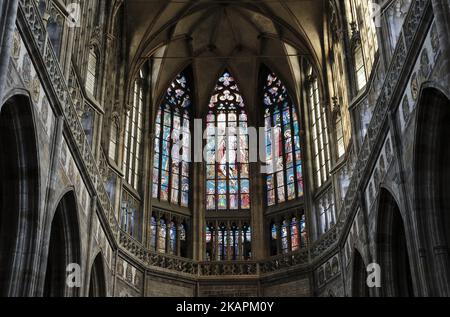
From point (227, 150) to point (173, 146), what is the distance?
9.78 feet

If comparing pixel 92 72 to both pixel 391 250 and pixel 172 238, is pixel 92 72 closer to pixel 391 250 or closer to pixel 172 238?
pixel 172 238

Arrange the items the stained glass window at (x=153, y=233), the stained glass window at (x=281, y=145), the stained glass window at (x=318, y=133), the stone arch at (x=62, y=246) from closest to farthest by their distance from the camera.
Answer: the stone arch at (x=62, y=246) → the stained glass window at (x=318, y=133) → the stained glass window at (x=153, y=233) → the stained glass window at (x=281, y=145)

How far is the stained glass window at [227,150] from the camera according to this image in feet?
116

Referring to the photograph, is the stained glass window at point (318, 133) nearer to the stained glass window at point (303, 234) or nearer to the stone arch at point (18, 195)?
the stained glass window at point (303, 234)

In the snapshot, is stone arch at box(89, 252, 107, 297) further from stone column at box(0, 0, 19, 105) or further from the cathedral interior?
stone column at box(0, 0, 19, 105)

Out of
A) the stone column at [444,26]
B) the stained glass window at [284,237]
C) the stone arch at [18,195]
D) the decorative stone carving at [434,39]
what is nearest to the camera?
the stone column at [444,26]

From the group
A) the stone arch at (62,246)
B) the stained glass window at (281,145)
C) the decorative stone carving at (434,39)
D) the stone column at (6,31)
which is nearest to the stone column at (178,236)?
the stained glass window at (281,145)

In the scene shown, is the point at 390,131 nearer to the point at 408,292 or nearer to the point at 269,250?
the point at 408,292

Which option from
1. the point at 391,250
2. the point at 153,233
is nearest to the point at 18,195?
the point at 391,250

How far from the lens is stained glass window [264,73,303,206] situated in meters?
34.5

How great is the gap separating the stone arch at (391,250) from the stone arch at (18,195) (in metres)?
10.5

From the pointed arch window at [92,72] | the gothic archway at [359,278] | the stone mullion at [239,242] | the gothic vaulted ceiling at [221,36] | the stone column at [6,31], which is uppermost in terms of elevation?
the gothic vaulted ceiling at [221,36]

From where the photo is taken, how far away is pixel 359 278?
2523cm
